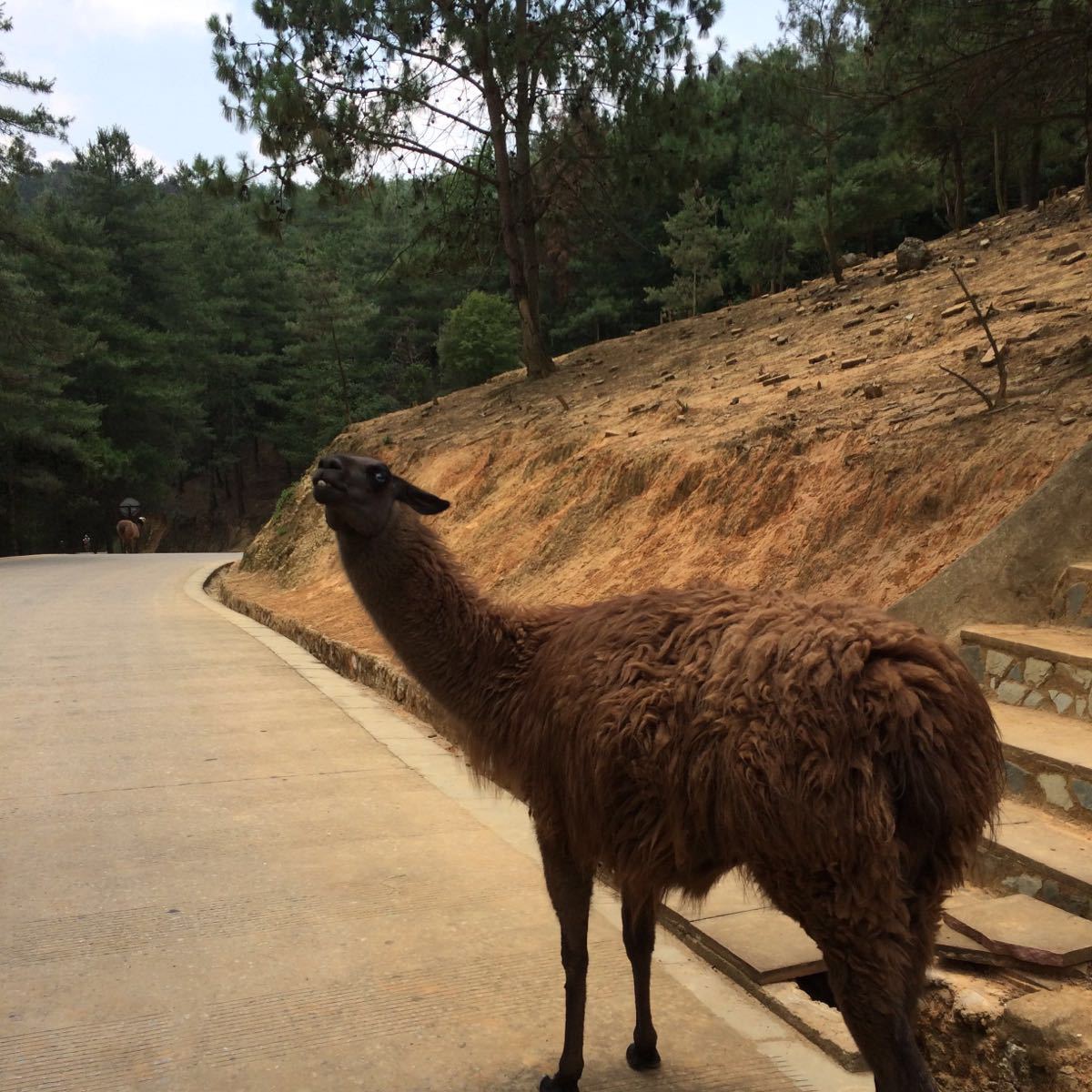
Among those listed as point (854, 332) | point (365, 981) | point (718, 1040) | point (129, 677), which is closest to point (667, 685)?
point (718, 1040)

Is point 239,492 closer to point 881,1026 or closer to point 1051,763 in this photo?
point 1051,763

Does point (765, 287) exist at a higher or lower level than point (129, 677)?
higher

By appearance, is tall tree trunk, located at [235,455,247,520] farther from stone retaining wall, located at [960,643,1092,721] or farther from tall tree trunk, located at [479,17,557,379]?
stone retaining wall, located at [960,643,1092,721]

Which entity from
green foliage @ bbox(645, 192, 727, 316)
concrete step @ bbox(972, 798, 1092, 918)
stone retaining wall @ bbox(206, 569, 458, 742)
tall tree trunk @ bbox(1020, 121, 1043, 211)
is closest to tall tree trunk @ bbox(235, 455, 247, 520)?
green foliage @ bbox(645, 192, 727, 316)

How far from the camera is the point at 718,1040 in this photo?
10.9 feet

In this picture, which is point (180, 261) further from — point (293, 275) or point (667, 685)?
point (667, 685)

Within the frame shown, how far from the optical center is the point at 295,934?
4078mm

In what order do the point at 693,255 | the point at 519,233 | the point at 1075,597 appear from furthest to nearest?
the point at 693,255
the point at 519,233
the point at 1075,597

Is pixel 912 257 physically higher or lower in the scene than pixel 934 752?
higher

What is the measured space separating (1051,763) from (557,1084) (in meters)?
2.83

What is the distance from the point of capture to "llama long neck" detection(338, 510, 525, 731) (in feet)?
11.1

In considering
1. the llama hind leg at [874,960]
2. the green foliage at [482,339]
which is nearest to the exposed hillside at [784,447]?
the llama hind leg at [874,960]

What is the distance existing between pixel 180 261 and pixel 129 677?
40.3m

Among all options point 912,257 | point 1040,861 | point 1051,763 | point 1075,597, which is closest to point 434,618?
point 1040,861
